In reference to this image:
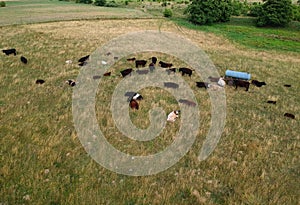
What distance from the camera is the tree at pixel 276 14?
49.9m

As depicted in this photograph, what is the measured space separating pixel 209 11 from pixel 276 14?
12.0m

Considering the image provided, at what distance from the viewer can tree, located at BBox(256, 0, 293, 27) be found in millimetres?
49906

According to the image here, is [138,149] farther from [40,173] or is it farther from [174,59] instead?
[174,59]

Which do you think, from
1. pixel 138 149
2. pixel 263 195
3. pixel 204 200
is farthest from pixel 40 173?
pixel 263 195

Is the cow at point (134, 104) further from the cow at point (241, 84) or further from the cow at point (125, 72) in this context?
the cow at point (241, 84)

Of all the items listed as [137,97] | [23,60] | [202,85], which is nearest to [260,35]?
[202,85]

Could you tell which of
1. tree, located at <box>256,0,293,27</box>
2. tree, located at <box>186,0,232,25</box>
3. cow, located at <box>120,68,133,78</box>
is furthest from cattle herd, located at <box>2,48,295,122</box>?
tree, located at <box>256,0,293,27</box>

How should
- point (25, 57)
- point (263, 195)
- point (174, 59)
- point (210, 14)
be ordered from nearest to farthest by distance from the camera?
point (263, 195) → point (25, 57) → point (174, 59) → point (210, 14)

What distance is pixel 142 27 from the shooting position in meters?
41.4

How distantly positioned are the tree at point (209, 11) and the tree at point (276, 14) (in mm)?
6664

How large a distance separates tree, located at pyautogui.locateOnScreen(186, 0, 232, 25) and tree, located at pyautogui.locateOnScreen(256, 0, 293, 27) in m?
6.66

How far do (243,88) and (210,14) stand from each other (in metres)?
39.8

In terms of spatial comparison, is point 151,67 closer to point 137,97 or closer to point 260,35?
point 137,97

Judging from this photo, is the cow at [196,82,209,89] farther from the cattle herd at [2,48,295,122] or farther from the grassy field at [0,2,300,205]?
the grassy field at [0,2,300,205]
